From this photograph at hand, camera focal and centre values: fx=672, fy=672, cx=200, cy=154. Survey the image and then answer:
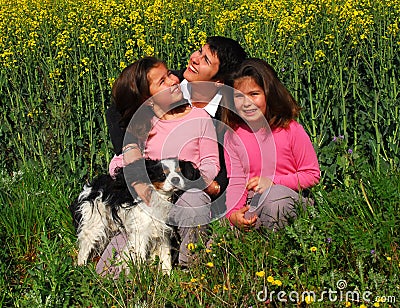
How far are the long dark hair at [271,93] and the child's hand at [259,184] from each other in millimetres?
293

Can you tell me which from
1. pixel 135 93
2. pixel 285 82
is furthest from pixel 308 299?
pixel 285 82

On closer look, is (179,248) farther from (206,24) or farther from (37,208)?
(206,24)

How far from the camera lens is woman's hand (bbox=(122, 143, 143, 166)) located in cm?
357

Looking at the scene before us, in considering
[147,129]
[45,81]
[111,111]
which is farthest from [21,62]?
[147,129]

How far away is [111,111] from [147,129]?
0.41 m

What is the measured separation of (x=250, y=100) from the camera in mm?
3559

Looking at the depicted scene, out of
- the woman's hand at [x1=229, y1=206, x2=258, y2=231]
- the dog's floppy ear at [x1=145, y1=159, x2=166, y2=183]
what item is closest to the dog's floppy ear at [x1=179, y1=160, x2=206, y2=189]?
the dog's floppy ear at [x1=145, y1=159, x2=166, y2=183]

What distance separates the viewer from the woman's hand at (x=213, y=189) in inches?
140

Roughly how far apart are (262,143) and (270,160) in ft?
0.34

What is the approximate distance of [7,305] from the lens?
3.22m

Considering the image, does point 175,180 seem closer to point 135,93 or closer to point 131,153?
point 131,153

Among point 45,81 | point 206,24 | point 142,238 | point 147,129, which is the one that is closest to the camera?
point 142,238

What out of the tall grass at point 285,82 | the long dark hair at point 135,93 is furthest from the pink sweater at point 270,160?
the tall grass at point 285,82

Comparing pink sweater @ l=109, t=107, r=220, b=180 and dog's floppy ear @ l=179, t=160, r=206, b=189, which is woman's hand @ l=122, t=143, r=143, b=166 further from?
dog's floppy ear @ l=179, t=160, r=206, b=189
